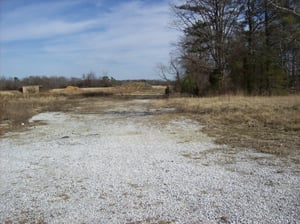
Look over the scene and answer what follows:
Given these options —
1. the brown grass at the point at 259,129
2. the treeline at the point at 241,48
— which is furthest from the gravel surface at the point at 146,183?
the treeline at the point at 241,48

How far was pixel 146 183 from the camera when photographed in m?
5.02

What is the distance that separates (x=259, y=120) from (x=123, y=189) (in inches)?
296

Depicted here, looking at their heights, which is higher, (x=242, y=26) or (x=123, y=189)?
(x=242, y=26)

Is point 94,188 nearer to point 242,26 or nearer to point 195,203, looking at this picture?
point 195,203

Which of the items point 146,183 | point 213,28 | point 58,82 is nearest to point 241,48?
point 213,28

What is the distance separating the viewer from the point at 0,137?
10.3 m

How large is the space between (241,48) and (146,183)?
2308 centimetres

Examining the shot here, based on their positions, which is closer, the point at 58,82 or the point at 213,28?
the point at 213,28

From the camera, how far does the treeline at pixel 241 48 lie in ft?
79.7

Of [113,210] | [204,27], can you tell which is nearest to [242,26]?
[204,27]

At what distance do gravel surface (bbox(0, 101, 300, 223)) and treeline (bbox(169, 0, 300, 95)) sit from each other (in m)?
18.1

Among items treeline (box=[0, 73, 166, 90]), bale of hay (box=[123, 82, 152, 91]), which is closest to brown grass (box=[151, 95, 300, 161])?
bale of hay (box=[123, 82, 152, 91])

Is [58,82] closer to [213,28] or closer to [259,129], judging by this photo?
[213,28]

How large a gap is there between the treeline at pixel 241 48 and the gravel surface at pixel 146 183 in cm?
1806
